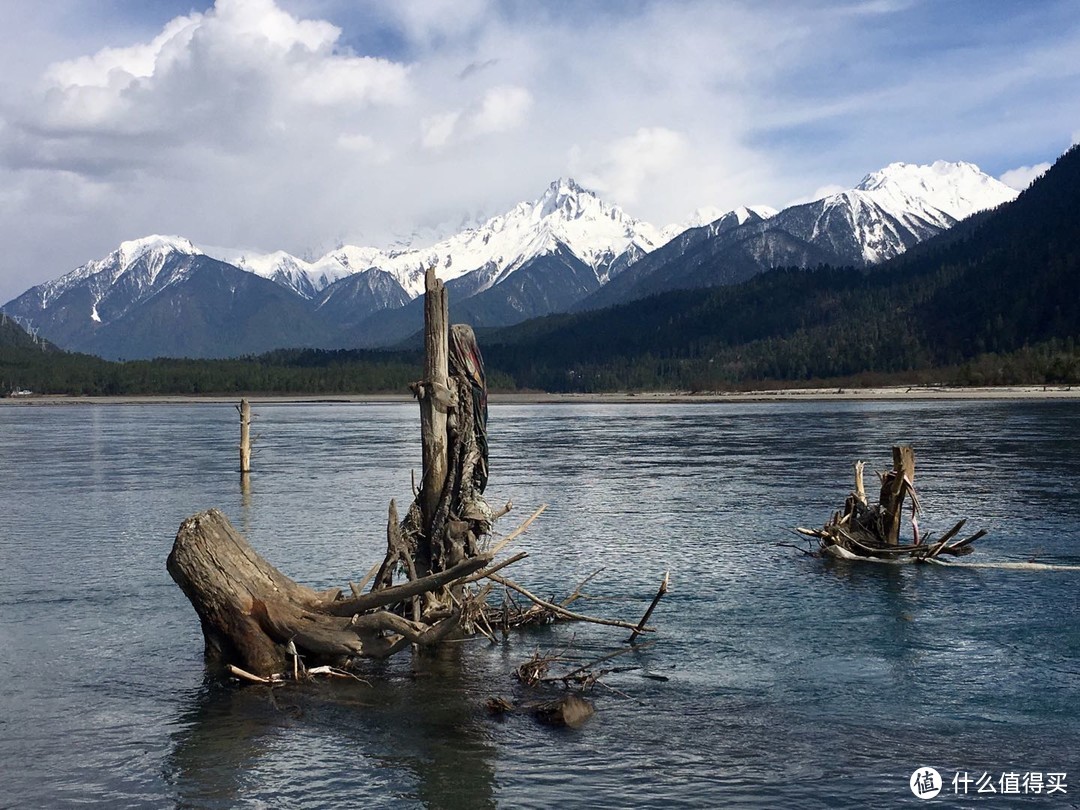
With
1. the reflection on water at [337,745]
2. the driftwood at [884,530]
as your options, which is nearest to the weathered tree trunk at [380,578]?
the reflection on water at [337,745]

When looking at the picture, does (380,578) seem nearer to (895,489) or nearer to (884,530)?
(895,489)

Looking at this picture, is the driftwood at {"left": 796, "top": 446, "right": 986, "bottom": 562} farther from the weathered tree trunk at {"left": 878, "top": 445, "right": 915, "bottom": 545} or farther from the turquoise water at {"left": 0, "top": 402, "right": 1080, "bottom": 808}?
the turquoise water at {"left": 0, "top": 402, "right": 1080, "bottom": 808}

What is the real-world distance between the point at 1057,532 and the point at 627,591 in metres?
16.6

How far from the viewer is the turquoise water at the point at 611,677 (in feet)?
47.2

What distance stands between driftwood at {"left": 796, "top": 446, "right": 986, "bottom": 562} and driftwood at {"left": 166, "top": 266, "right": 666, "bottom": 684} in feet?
37.3

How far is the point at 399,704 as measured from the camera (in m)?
17.7

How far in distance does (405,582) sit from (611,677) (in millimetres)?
4512

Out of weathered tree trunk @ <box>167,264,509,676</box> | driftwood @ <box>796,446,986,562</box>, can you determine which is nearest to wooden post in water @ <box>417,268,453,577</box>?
weathered tree trunk @ <box>167,264,509,676</box>

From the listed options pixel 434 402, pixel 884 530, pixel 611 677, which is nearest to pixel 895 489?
pixel 884 530

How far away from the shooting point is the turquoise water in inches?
567

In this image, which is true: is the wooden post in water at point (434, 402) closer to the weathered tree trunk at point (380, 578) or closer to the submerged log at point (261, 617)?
the weathered tree trunk at point (380, 578)

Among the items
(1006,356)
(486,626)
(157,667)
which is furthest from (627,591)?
(1006,356)

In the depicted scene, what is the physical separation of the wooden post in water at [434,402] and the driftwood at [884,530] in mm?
13015

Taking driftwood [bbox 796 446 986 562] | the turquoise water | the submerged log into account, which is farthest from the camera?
driftwood [bbox 796 446 986 562]
